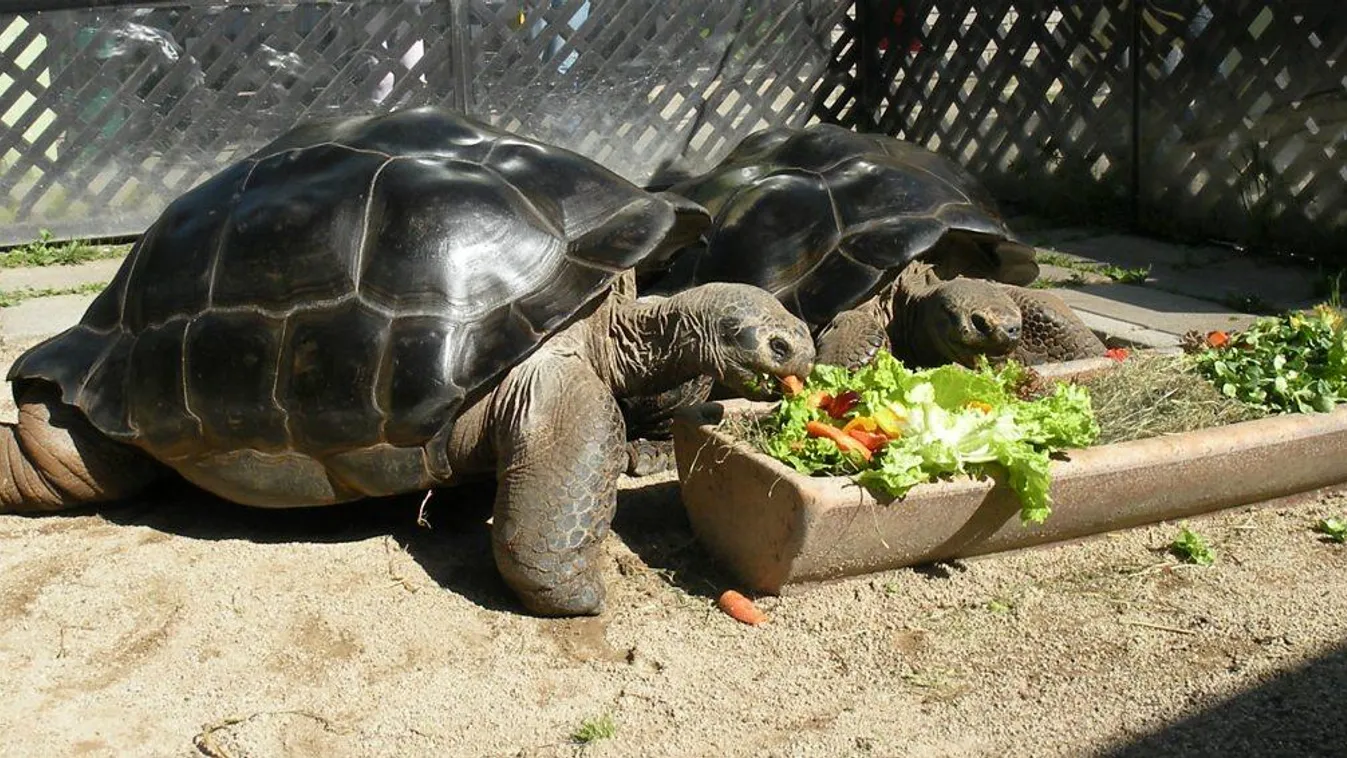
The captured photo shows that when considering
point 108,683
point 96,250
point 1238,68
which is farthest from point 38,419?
point 1238,68

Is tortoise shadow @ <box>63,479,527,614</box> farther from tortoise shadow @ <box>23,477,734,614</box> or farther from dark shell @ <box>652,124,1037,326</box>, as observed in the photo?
dark shell @ <box>652,124,1037,326</box>

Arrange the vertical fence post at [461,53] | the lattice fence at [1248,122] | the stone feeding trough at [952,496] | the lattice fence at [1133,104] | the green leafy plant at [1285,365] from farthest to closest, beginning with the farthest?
the vertical fence post at [461,53] < the lattice fence at [1133,104] < the lattice fence at [1248,122] < the green leafy plant at [1285,365] < the stone feeding trough at [952,496]

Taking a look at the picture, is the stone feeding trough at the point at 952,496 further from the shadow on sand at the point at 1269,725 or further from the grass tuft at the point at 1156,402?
the shadow on sand at the point at 1269,725

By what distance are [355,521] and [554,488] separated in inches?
42.9

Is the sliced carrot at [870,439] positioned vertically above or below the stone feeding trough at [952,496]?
above

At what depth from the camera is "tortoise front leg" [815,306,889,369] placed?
17.4 feet

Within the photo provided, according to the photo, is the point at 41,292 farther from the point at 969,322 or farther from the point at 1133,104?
the point at 1133,104

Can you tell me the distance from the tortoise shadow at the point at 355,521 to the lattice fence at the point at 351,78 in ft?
15.8

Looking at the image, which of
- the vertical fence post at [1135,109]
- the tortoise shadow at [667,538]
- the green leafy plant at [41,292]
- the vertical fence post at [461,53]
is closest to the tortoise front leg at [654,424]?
the tortoise shadow at [667,538]

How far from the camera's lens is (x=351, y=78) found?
9750mm

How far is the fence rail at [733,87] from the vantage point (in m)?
8.23

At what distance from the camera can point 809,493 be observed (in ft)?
12.4

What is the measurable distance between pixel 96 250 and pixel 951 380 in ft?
21.3

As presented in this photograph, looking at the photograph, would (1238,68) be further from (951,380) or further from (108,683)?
(108,683)
